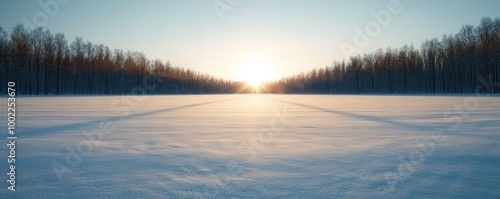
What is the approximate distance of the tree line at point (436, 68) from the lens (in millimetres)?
44375

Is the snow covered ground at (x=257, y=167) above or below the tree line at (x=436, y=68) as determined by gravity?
below

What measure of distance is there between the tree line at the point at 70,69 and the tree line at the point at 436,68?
56.3m

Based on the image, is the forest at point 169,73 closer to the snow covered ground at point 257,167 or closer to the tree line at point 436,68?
the tree line at point 436,68

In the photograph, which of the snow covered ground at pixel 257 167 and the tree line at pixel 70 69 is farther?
the tree line at pixel 70 69

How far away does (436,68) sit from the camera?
59.7m

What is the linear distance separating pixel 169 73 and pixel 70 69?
37317 millimetres

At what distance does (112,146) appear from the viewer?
140 inches

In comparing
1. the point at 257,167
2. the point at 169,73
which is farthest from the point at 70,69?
the point at 257,167

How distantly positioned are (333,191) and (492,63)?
56865 millimetres

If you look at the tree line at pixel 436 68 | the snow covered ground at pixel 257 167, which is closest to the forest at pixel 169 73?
the tree line at pixel 436 68

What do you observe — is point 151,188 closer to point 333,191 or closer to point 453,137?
point 333,191

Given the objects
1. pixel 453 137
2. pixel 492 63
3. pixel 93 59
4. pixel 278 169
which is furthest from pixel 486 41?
pixel 93 59

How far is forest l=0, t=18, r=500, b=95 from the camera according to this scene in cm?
4516

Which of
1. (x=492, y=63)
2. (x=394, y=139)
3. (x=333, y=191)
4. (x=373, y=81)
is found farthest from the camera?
(x=373, y=81)
